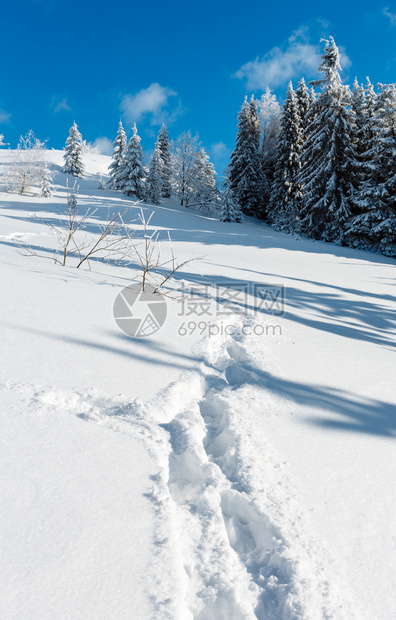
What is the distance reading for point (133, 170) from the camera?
22.8 meters

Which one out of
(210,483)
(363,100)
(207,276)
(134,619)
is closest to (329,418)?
(210,483)

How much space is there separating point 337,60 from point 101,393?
18354 mm

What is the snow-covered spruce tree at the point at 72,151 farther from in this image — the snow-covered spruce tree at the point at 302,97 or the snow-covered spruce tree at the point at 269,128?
the snow-covered spruce tree at the point at 302,97

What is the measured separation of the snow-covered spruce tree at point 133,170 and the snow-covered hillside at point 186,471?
21.5 meters

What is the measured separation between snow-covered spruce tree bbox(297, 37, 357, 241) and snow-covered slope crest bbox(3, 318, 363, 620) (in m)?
14.4

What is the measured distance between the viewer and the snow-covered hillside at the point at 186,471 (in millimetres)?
1026

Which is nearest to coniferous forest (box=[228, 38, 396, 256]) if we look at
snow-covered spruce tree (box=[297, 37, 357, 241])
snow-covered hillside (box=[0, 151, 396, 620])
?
snow-covered spruce tree (box=[297, 37, 357, 241])

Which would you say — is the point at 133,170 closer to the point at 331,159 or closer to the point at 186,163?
the point at 186,163

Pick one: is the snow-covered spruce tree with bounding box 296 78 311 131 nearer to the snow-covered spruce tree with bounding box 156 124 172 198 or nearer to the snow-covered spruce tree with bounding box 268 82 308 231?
the snow-covered spruce tree with bounding box 268 82 308 231

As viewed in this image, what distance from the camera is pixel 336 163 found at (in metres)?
14.7

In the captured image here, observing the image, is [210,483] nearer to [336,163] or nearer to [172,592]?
[172,592]

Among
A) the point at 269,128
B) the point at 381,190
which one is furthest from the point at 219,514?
the point at 269,128

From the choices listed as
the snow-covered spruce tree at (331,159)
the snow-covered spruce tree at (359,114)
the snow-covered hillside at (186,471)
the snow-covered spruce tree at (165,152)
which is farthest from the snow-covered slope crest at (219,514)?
the snow-covered spruce tree at (165,152)

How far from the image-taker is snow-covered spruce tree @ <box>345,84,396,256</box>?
511 inches
